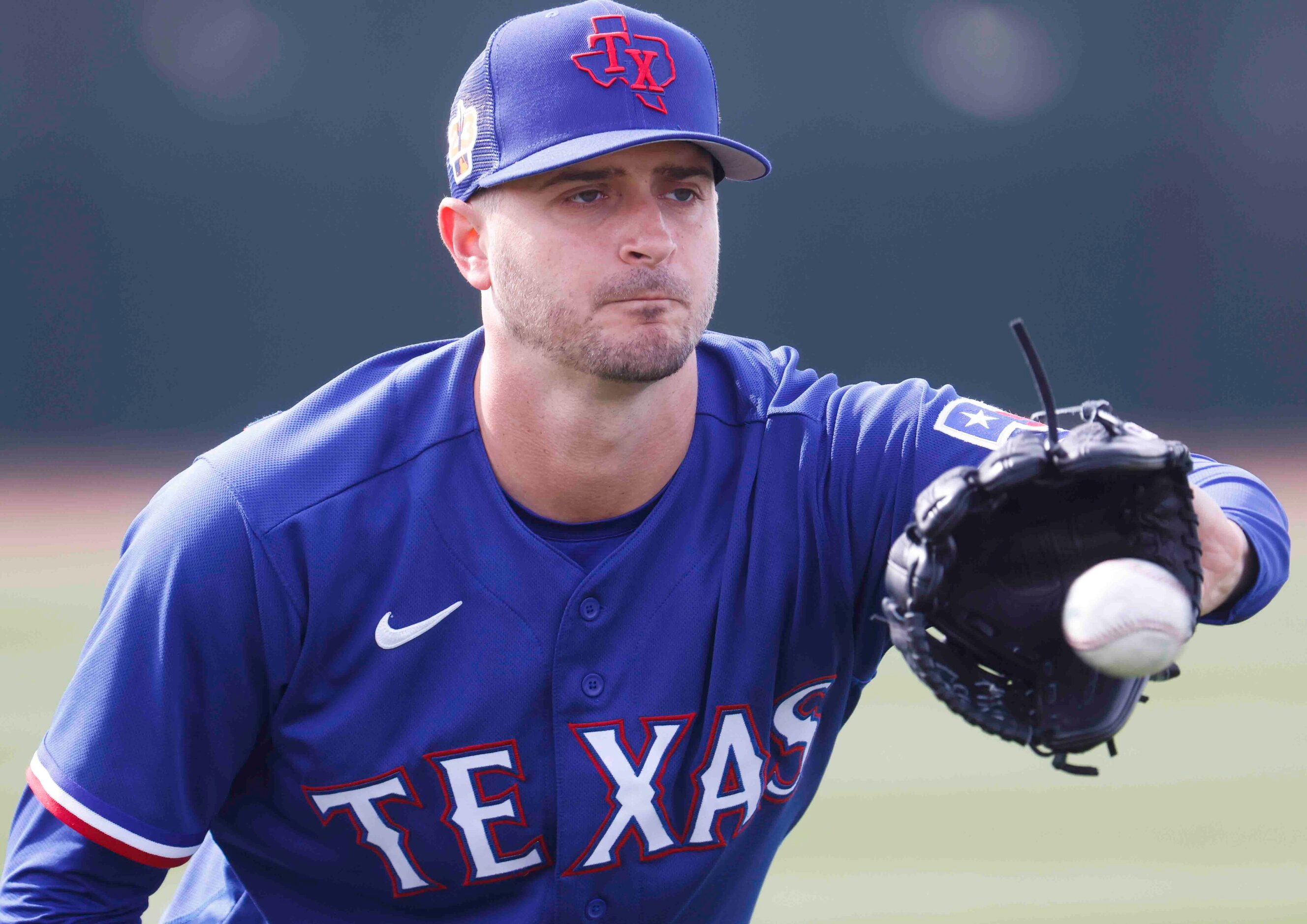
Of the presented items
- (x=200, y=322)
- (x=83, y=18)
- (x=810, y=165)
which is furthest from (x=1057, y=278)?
(x=83, y=18)

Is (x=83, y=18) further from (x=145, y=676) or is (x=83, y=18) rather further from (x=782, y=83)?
(x=145, y=676)

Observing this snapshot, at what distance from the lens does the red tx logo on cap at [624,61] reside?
2.03m

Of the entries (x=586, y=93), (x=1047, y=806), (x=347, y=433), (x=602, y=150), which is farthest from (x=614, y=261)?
(x=1047, y=806)

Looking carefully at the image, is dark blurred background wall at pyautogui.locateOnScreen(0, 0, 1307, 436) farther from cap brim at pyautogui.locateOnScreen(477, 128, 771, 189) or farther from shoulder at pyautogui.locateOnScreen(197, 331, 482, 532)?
cap brim at pyautogui.locateOnScreen(477, 128, 771, 189)

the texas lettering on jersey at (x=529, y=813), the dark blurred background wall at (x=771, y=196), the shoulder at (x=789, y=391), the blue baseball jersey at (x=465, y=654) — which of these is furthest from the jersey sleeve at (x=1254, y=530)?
the dark blurred background wall at (x=771, y=196)

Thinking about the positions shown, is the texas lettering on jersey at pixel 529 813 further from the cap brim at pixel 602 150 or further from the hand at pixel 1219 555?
the cap brim at pixel 602 150

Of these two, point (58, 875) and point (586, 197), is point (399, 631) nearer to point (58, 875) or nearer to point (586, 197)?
point (58, 875)

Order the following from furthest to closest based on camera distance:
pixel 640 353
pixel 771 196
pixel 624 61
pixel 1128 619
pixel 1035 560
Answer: pixel 771 196 → pixel 624 61 → pixel 640 353 → pixel 1035 560 → pixel 1128 619

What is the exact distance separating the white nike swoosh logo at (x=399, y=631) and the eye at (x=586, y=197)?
0.63 meters

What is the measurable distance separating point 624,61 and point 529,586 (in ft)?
2.61

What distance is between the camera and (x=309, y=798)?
2.07 metres

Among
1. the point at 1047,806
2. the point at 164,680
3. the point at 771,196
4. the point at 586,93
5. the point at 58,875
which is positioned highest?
the point at 586,93

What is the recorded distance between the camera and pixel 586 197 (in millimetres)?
2045

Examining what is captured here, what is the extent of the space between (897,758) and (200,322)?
265 inches
